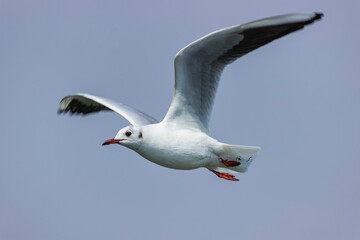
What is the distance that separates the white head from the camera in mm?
10977

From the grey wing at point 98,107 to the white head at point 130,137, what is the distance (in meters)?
0.65

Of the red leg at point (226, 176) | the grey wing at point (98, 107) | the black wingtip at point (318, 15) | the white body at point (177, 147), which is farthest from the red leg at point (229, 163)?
the black wingtip at point (318, 15)

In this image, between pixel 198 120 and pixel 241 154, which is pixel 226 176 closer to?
pixel 241 154

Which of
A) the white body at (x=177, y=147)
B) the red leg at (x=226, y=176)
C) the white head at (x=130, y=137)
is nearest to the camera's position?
the white body at (x=177, y=147)

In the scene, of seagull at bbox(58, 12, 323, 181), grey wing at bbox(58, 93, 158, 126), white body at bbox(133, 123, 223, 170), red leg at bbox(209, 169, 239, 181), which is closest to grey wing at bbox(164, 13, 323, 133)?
seagull at bbox(58, 12, 323, 181)

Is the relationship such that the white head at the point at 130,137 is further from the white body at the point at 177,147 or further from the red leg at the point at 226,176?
the red leg at the point at 226,176

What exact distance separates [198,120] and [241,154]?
0.87m

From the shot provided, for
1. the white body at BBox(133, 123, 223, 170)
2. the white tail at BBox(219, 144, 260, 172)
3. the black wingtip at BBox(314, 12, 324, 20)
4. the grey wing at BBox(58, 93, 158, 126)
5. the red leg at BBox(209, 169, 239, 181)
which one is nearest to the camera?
the black wingtip at BBox(314, 12, 324, 20)

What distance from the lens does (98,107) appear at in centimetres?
1392

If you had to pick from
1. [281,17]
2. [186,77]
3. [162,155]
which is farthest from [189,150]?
[281,17]

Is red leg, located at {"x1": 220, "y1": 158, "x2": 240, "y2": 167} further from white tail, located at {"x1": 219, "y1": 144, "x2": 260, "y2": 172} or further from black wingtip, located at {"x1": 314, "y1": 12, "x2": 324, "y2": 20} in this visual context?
black wingtip, located at {"x1": 314, "y1": 12, "x2": 324, "y2": 20}

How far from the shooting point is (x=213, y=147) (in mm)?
11078

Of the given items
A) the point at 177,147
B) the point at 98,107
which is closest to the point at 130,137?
the point at 177,147

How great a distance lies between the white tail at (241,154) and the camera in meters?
11.2
